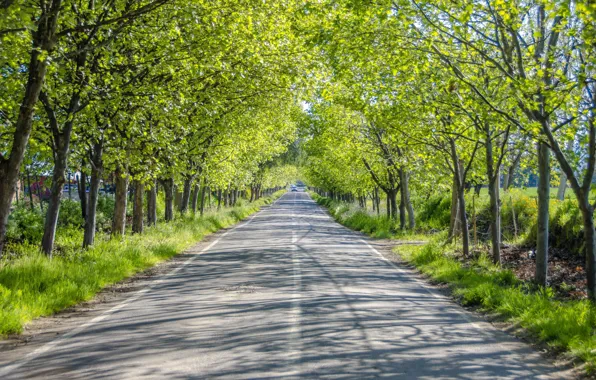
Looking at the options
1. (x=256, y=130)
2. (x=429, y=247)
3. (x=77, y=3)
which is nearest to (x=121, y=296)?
(x=77, y=3)

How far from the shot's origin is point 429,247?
16.2m

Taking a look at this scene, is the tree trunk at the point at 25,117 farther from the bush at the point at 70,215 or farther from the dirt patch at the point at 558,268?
the bush at the point at 70,215

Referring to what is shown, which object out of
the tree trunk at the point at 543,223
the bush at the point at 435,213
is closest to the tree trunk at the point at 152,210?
the bush at the point at 435,213

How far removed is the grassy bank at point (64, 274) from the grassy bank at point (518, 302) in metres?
6.71

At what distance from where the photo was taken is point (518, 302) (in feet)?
29.6

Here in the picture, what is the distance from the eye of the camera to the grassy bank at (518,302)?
698 cm

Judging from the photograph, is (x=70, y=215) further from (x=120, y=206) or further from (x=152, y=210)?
(x=120, y=206)

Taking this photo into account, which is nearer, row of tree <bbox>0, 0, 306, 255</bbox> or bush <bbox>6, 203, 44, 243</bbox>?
row of tree <bbox>0, 0, 306, 255</bbox>

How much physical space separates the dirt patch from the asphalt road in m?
2.70

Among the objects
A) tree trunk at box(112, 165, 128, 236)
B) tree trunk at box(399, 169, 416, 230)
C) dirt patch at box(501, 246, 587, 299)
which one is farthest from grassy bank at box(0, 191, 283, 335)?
tree trunk at box(399, 169, 416, 230)

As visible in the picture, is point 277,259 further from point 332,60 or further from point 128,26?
point 128,26

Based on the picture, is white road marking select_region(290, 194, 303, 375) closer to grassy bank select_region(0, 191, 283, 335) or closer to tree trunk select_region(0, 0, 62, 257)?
grassy bank select_region(0, 191, 283, 335)

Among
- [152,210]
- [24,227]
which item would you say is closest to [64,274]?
[24,227]

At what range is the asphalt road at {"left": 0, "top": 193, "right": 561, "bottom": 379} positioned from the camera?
5.77 m
